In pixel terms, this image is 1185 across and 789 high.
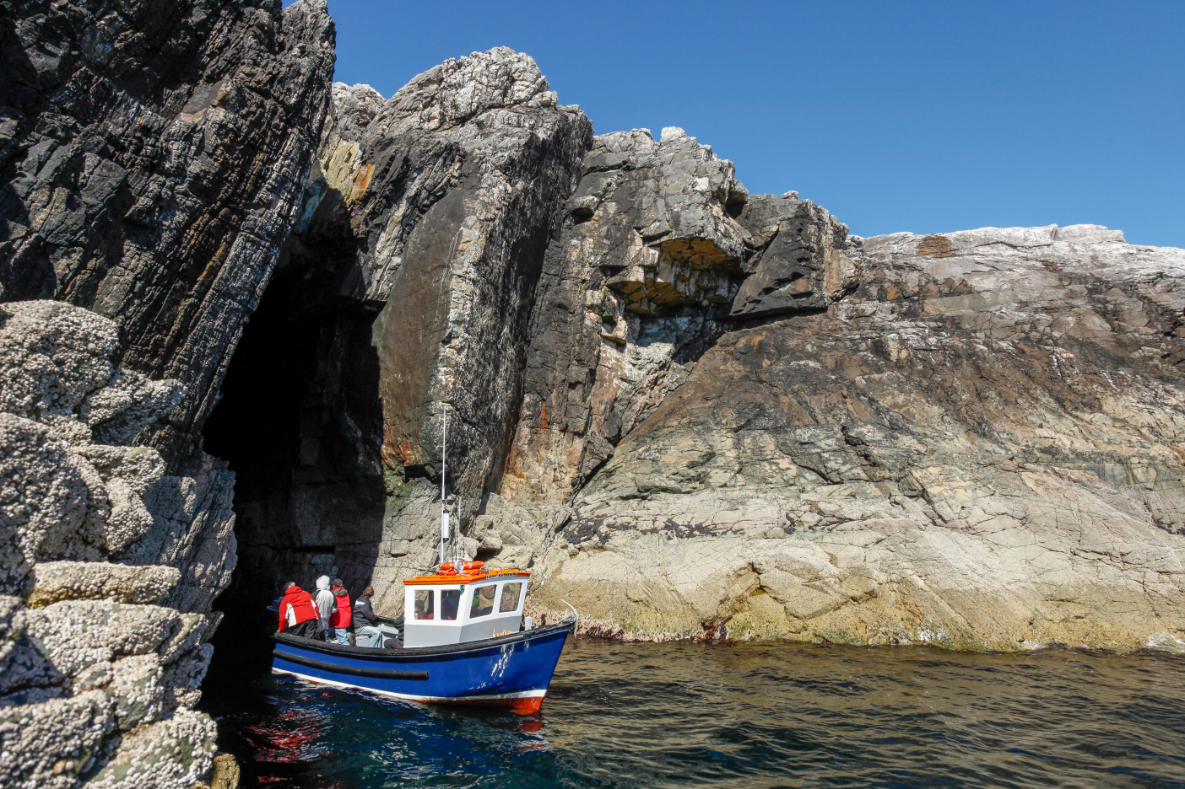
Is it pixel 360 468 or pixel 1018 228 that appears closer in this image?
pixel 360 468

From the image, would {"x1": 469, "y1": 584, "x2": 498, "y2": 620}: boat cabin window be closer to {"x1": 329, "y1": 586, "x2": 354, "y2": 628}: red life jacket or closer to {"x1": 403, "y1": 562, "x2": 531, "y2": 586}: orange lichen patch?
{"x1": 403, "y1": 562, "x2": 531, "y2": 586}: orange lichen patch

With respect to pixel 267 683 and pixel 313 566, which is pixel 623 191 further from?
pixel 267 683

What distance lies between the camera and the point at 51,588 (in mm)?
6426

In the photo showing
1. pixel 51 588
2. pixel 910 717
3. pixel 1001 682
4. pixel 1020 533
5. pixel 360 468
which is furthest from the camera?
pixel 360 468

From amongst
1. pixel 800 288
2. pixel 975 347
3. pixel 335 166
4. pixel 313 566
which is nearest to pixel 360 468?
pixel 313 566

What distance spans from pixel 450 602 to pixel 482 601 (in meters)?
0.60

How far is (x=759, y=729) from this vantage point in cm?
1023

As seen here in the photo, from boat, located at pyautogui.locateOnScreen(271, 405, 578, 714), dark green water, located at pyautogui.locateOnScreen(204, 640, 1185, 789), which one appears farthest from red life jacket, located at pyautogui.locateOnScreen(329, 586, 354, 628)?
dark green water, located at pyautogui.locateOnScreen(204, 640, 1185, 789)

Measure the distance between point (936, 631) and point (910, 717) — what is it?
19.5 feet

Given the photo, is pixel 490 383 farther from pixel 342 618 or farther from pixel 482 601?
pixel 482 601

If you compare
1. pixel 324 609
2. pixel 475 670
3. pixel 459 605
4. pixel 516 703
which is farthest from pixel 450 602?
pixel 324 609

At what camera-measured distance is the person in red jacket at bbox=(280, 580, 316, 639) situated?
45.1 ft

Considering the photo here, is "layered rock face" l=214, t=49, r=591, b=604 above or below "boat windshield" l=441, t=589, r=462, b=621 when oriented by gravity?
above

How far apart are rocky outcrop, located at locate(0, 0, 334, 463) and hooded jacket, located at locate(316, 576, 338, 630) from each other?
4.17 metres
